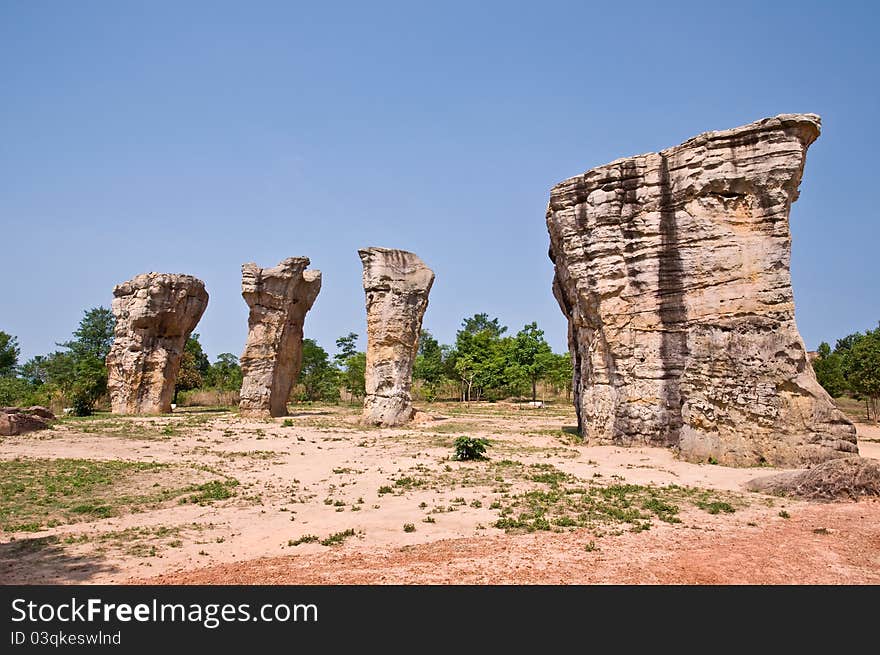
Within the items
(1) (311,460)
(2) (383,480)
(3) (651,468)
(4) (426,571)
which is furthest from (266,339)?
(4) (426,571)

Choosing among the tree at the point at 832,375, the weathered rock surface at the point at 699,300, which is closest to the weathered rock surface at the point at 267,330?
the weathered rock surface at the point at 699,300

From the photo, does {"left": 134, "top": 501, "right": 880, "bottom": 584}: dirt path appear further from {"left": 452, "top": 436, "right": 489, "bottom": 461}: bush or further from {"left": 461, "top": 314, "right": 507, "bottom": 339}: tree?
{"left": 461, "top": 314, "right": 507, "bottom": 339}: tree

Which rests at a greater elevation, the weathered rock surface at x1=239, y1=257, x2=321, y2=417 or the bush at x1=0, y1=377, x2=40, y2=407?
the weathered rock surface at x1=239, y1=257, x2=321, y2=417

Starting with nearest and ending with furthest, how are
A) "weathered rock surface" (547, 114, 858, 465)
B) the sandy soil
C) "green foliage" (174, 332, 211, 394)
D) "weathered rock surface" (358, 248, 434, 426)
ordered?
the sandy soil → "weathered rock surface" (547, 114, 858, 465) → "weathered rock surface" (358, 248, 434, 426) → "green foliage" (174, 332, 211, 394)

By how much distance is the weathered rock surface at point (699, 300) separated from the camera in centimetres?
1262

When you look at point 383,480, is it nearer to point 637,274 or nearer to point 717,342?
point 717,342

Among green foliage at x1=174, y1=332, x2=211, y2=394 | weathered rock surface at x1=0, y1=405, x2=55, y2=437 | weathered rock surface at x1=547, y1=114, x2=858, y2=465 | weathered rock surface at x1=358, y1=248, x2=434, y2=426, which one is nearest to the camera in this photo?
weathered rock surface at x1=547, y1=114, x2=858, y2=465

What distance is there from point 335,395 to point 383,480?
106 feet

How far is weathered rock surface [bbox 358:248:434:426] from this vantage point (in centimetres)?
2283

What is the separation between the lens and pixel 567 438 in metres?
18.6

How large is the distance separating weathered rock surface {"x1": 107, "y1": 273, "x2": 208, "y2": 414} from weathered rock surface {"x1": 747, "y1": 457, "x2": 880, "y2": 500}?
27.7 metres

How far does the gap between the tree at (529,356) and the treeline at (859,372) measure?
54.0 ft

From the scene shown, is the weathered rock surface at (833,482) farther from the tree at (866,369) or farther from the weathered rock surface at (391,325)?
the tree at (866,369)

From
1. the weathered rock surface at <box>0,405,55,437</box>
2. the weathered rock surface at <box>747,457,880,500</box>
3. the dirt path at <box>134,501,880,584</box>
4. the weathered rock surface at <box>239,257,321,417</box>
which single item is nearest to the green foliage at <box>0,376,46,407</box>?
the weathered rock surface at <box>0,405,55,437</box>
